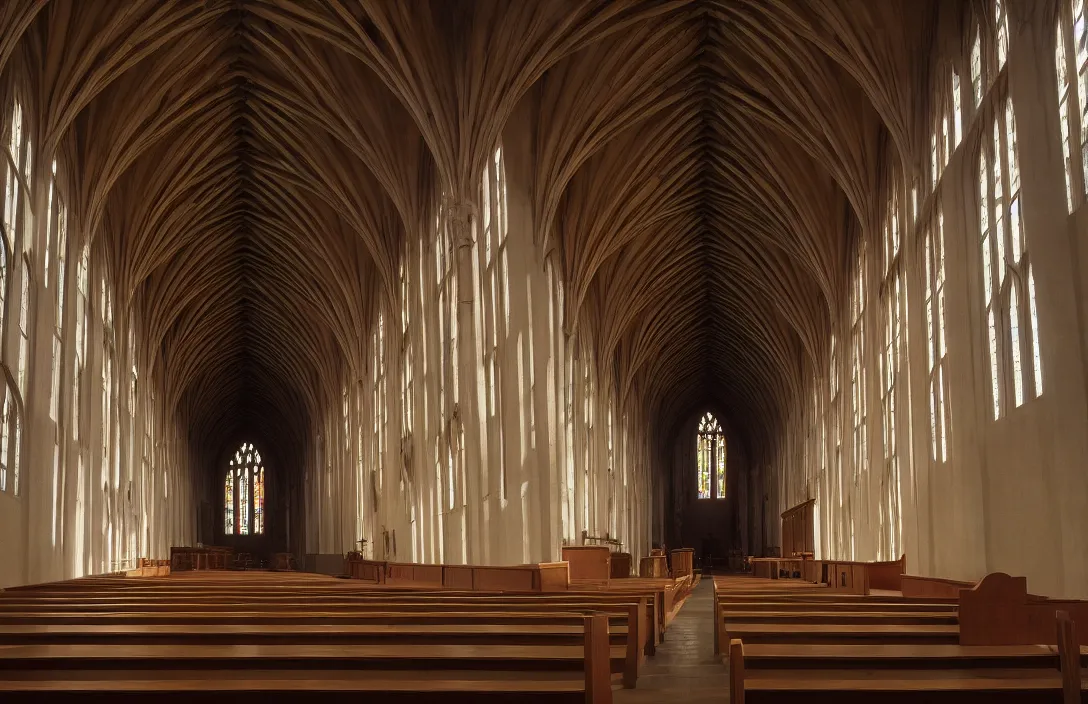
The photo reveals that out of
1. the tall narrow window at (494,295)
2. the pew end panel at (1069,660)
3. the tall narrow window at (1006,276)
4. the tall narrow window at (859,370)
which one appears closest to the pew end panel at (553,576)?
the tall narrow window at (494,295)

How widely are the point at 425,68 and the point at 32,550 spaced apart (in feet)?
34.9

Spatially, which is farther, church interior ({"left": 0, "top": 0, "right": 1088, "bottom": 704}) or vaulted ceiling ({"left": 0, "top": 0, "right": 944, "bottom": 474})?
vaulted ceiling ({"left": 0, "top": 0, "right": 944, "bottom": 474})

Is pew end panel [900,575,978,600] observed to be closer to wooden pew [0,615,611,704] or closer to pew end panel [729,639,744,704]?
wooden pew [0,615,611,704]

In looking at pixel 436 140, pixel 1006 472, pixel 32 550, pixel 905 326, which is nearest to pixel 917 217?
pixel 905 326

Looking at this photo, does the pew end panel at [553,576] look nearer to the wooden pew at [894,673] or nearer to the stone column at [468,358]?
the stone column at [468,358]

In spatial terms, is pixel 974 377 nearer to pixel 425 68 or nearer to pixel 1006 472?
pixel 1006 472

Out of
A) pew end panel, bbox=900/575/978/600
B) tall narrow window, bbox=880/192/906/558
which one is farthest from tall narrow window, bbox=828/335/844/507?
pew end panel, bbox=900/575/978/600

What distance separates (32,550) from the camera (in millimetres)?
20016

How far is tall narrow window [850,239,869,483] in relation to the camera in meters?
27.3

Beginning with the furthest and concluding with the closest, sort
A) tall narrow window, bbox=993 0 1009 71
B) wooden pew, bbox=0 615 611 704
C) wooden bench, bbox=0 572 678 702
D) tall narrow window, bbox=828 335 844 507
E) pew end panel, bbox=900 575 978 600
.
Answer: tall narrow window, bbox=828 335 844 507 → pew end panel, bbox=900 575 978 600 → tall narrow window, bbox=993 0 1009 71 → wooden bench, bbox=0 572 678 702 → wooden pew, bbox=0 615 611 704

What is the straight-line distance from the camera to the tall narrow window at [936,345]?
18094 millimetres

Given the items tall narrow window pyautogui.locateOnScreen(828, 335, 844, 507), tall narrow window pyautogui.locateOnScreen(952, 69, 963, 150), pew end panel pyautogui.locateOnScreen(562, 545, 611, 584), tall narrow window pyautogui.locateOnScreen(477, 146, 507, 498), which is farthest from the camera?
tall narrow window pyautogui.locateOnScreen(828, 335, 844, 507)

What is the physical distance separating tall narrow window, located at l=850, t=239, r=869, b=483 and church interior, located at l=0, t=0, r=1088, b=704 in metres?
0.18

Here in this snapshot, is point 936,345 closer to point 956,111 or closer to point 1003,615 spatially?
point 956,111
